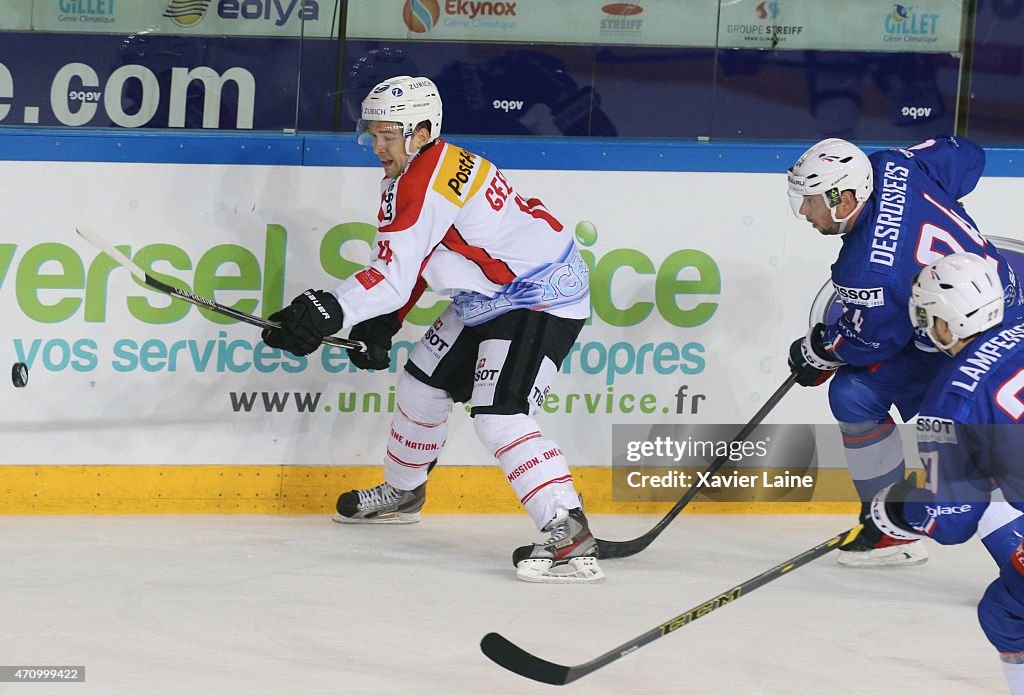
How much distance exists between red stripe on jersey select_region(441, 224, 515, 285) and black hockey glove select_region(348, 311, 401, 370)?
37 cm

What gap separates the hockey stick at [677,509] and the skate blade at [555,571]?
0.18 metres

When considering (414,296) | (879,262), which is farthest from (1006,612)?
(414,296)

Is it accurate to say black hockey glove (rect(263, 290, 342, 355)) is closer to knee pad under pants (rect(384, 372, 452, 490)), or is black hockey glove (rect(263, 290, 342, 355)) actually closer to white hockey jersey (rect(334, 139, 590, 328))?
white hockey jersey (rect(334, 139, 590, 328))

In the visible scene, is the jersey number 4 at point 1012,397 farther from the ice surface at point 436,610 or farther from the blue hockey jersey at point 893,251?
the blue hockey jersey at point 893,251

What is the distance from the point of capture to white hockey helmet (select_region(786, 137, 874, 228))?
12.5ft

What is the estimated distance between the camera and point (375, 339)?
430 centimetres

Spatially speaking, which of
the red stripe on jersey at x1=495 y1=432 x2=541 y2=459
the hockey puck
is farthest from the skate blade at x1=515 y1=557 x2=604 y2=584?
the hockey puck

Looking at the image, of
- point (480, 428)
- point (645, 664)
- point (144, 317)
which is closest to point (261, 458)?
point (144, 317)

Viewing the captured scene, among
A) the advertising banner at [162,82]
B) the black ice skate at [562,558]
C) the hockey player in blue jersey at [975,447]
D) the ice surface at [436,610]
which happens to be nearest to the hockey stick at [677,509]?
the ice surface at [436,610]

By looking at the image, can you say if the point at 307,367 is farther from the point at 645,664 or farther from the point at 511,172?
the point at 645,664

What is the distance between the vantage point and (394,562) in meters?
4.11

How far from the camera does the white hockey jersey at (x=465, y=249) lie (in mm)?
3867

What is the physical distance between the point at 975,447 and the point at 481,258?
163 centimetres

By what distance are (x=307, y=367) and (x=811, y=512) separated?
176cm
